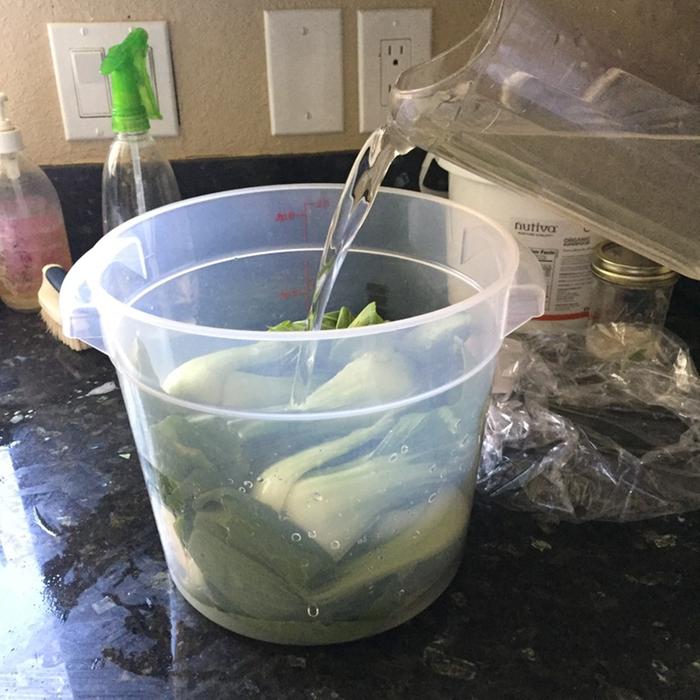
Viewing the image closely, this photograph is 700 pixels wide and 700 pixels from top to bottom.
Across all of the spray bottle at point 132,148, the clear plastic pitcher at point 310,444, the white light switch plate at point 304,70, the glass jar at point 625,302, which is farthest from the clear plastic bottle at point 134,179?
the glass jar at point 625,302

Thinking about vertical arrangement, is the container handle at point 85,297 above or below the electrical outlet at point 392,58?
below

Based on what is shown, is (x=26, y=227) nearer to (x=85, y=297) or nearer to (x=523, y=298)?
(x=85, y=297)

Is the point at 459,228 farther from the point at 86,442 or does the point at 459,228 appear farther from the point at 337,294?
the point at 86,442

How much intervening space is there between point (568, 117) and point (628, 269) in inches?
9.3

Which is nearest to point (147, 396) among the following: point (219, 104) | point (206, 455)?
point (206, 455)

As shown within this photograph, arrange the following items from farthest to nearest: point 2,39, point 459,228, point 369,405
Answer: point 2,39
point 459,228
point 369,405

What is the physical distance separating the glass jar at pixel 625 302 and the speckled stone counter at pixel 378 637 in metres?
0.19

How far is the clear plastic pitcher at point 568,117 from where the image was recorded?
432 millimetres

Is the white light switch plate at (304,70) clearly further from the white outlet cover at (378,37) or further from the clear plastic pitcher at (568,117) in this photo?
the clear plastic pitcher at (568,117)

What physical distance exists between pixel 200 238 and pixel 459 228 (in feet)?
0.56

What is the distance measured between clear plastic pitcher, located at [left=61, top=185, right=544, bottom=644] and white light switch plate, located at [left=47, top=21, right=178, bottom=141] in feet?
0.99

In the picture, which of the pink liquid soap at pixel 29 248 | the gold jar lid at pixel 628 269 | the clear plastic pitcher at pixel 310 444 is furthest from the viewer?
the pink liquid soap at pixel 29 248

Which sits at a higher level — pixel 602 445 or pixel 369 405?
pixel 369 405

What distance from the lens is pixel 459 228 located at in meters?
0.52
